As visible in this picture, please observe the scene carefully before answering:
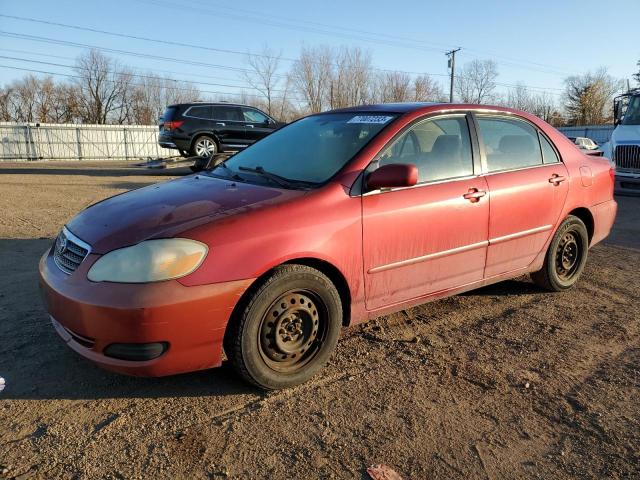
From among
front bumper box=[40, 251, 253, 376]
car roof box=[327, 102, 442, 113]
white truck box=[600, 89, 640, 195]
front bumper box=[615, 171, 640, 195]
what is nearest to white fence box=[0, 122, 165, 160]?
white truck box=[600, 89, 640, 195]

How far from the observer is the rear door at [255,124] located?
628 inches

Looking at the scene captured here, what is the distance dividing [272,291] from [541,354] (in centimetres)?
195

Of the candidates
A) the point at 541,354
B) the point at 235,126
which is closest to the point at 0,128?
the point at 235,126

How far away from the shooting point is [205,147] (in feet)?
51.1

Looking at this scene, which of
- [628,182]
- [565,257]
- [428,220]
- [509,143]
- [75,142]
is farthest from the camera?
[75,142]

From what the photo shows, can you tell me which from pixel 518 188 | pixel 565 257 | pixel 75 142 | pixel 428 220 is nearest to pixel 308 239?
pixel 428 220

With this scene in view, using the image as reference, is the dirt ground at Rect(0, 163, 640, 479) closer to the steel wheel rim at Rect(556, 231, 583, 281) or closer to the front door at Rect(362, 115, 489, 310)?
the front door at Rect(362, 115, 489, 310)

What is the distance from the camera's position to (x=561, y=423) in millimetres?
2605

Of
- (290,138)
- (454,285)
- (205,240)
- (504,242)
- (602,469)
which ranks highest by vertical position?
(290,138)

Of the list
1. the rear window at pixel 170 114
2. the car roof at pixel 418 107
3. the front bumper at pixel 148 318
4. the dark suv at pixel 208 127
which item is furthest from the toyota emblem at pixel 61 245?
the rear window at pixel 170 114

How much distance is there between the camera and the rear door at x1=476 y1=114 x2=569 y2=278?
386cm

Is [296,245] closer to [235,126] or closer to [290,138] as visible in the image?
[290,138]

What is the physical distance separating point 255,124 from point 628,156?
10.5 m

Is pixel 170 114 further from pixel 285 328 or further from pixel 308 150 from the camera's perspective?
pixel 285 328
